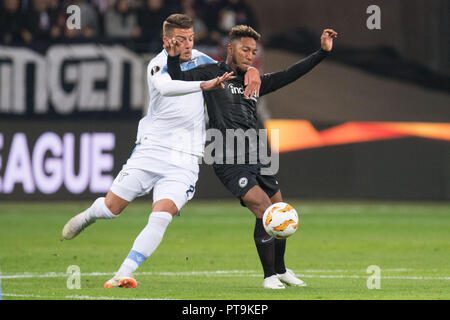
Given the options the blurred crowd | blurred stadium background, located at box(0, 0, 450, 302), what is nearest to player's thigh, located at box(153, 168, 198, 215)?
blurred stadium background, located at box(0, 0, 450, 302)

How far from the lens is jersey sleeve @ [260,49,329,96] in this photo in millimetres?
8750

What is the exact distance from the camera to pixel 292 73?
882 centimetres

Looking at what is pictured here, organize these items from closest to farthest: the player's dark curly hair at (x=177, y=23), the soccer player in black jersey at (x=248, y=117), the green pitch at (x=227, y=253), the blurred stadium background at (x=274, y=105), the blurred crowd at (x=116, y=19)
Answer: the player's dark curly hair at (x=177, y=23)
the green pitch at (x=227, y=253)
the soccer player in black jersey at (x=248, y=117)
the blurred stadium background at (x=274, y=105)
the blurred crowd at (x=116, y=19)

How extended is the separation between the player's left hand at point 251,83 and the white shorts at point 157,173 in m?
0.71

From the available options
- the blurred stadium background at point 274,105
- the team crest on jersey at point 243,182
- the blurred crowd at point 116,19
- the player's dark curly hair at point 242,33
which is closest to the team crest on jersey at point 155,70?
the player's dark curly hair at point 242,33

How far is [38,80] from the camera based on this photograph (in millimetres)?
19234

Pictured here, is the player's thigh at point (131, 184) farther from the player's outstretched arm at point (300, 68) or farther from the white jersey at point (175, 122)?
the player's outstretched arm at point (300, 68)

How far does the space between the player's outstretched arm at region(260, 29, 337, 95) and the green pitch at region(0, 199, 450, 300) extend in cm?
172

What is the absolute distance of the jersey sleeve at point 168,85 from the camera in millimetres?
7961

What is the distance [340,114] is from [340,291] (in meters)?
11.5

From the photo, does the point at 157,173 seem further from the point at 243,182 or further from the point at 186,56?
the point at 186,56
